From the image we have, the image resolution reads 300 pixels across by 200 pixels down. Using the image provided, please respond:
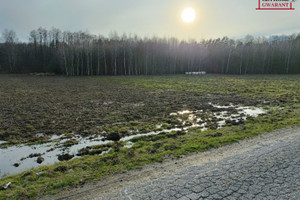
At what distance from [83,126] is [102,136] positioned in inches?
72.5

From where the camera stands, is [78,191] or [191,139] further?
[191,139]

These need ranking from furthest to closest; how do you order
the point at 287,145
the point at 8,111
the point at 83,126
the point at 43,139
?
the point at 8,111
the point at 83,126
the point at 43,139
the point at 287,145

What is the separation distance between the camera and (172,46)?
213ft

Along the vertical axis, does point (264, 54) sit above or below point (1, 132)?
above


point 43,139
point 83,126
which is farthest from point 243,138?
point 43,139

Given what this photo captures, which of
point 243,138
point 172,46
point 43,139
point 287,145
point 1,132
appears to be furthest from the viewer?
point 172,46

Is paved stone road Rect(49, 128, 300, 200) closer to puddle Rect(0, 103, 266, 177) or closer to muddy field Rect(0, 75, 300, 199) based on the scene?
muddy field Rect(0, 75, 300, 199)

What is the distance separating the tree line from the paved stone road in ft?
169

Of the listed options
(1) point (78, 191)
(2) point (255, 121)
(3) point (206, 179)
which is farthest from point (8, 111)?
(2) point (255, 121)

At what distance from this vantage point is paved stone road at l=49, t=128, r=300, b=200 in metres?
4.19

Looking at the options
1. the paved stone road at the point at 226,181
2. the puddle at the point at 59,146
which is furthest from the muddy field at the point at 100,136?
the paved stone road at the point at 226,181

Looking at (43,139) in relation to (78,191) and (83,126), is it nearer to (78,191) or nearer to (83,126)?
(83,126)

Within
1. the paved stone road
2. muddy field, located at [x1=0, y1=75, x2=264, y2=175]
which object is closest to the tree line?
muddy field, located at [x1=0, y1=75, x2=264, y2=175]

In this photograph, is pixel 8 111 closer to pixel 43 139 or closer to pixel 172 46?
pixel 43 139
